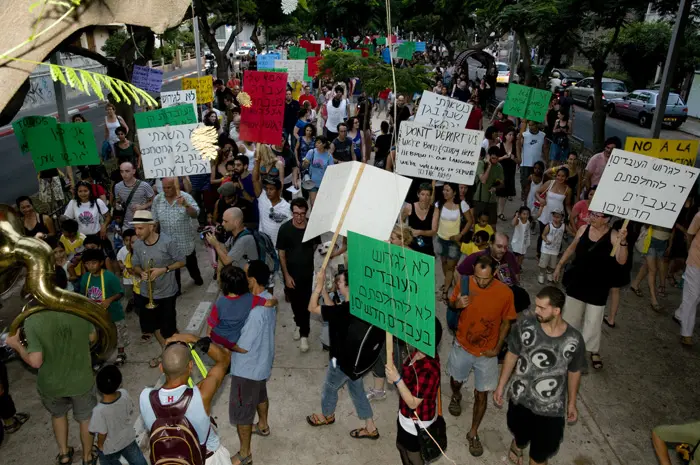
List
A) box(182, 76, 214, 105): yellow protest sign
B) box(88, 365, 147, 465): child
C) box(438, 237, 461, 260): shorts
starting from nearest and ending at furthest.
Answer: box(88, 365, 147, 465): child
box(438, 237, 461, 260): shorts
box(182, 76, 214, 105): yellow protest sign

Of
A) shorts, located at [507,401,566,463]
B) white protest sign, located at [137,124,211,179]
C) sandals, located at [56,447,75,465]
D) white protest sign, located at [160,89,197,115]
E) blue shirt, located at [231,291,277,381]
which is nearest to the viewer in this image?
shorts, located at [507,401,566,463]

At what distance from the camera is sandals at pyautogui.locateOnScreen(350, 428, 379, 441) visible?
4.91 metres

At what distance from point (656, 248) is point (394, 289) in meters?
5.41

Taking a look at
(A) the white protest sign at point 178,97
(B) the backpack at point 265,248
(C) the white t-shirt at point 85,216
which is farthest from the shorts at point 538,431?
(A) the white protest sign at point 178,97

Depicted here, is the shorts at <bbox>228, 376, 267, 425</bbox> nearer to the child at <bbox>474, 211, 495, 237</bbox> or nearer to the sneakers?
the sneakers

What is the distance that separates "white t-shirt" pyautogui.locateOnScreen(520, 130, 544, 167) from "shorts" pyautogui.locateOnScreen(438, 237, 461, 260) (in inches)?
166

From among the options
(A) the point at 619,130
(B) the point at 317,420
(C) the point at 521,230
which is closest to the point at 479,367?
(B) the point at 317,420

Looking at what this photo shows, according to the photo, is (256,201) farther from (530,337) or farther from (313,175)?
(530,337)

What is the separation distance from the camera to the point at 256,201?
296 inches

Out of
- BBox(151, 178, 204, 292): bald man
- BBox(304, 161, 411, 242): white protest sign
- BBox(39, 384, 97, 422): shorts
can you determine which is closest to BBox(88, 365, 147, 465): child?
BBox(39, 384, 97, 422): shorts

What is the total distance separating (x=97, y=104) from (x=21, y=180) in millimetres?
17665

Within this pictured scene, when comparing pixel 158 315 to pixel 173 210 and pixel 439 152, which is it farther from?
pixel 439 152

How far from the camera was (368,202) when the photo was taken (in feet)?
12.8

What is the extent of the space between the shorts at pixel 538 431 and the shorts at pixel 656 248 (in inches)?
162
